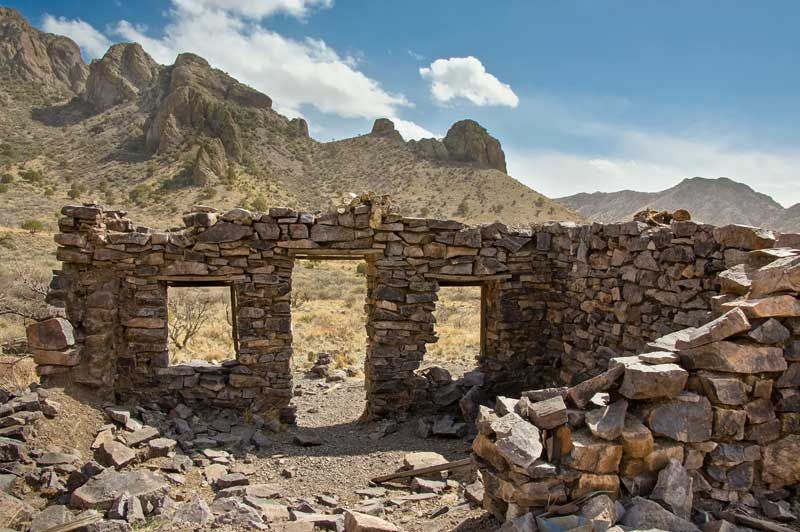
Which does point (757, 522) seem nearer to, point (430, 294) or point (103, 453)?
point (430, 294)

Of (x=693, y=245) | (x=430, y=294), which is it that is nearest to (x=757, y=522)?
(x=693, y=245)

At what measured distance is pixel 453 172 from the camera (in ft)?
151

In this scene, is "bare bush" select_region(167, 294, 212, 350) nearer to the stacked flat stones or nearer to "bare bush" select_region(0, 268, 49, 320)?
"bare bush" select_region(0, 268, 49, 320)

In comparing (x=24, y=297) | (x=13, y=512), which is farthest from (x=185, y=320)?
(x=13, y=512)

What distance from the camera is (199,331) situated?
13.7 m

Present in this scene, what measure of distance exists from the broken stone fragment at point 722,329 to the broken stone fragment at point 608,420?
27.5 inches

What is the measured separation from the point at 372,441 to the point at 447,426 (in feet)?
3.59

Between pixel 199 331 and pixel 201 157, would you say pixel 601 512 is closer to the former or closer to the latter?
pixel 199 331

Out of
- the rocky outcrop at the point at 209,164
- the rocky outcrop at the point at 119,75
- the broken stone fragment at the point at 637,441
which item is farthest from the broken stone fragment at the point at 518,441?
the rocky outcrop at the point at 119,75

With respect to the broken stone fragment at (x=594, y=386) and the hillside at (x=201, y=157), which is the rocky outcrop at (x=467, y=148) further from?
the broken stone fragment at (x=594, y=386)

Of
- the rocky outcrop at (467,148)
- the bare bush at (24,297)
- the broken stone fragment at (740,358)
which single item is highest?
the rocky outcrop at (467,148)

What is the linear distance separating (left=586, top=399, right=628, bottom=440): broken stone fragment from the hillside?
2870cm

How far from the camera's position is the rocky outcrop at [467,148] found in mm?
49500

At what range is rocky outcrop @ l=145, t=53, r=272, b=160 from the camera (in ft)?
139
